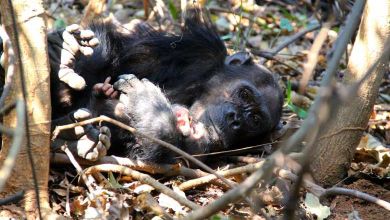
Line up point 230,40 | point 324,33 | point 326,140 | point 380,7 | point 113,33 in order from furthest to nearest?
point 230,40 < point 113,33 < point 326,140 < point 380,7 < point 324,33

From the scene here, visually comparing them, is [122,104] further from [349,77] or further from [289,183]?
[349,77]

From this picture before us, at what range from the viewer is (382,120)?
476cm

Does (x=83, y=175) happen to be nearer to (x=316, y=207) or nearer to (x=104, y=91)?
(x=104, y=91)

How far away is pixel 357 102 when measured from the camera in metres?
3.26

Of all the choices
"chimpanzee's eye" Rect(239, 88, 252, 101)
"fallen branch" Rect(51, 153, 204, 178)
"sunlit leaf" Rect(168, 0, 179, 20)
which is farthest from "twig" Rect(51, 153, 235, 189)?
"sunlit leaf" Rect(168, 0, 179, 20)

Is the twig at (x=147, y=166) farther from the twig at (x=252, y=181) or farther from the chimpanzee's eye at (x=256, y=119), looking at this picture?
the twig at (x=252, y=181)

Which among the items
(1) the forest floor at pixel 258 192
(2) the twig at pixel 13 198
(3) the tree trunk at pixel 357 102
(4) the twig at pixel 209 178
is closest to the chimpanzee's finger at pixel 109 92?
(1) the forest floor at pixel 258 192

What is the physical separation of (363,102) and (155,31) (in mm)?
1445

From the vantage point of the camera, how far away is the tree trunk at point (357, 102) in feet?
10.4

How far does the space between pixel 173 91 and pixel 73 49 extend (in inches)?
28.1

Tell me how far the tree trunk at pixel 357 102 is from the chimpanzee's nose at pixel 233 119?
1.84 ft

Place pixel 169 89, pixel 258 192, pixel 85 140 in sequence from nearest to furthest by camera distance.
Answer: pixel 258 192 < pixel 85 140 < pixel 169 89

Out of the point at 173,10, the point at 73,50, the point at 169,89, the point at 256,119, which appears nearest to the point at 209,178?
the point at 256,119

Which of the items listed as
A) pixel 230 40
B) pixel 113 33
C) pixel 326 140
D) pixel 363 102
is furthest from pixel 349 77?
pixel 230 40
